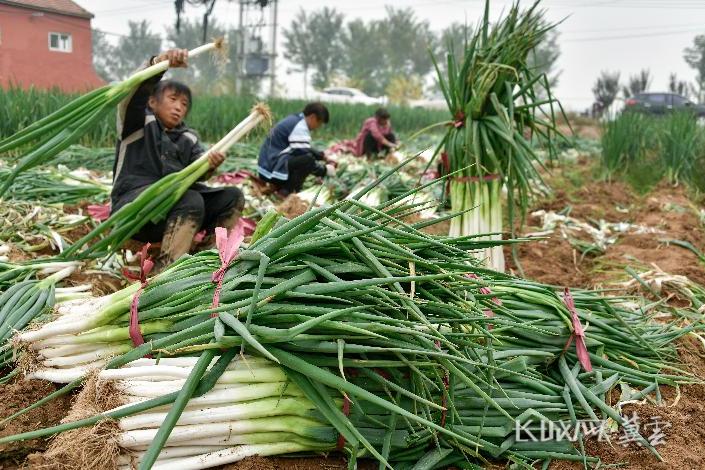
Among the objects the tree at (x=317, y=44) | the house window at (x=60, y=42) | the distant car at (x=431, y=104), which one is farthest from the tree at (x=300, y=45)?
the house window at (x=60, y=42)

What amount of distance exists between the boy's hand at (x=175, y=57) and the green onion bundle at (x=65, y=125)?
9 centimetres

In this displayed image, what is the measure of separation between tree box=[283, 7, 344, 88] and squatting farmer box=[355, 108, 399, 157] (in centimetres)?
5213

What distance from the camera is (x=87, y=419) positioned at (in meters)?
1.70

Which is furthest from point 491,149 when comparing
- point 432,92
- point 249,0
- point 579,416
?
point 432,92

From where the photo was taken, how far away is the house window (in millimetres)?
14791

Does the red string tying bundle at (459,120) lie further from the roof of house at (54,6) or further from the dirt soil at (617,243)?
the roof of house at (54,6)

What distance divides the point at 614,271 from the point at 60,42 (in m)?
15.5

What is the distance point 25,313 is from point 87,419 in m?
0.98

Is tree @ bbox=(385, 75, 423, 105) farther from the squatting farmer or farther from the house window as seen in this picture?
the squatting farmer

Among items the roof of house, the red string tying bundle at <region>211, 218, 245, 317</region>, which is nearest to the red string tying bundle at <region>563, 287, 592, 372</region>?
the red string tying bundle at <region>211, 218, 245, 317</region>

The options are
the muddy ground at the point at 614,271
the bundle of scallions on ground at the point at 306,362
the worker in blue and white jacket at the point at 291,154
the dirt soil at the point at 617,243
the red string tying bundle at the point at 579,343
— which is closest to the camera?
the bundle of scallions on ground at the point at 306,362

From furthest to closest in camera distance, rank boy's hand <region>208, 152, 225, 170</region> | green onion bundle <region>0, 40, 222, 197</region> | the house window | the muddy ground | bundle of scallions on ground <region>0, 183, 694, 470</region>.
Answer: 1. the house window
2. boy's hand <region>208, 152, 225, 170</region>
3. green onion bundle <region>0, 40, 222, 197</region>
4. the muddy ground
5. bundle of scallions on ground <region>0, 183, 694, 470</region>

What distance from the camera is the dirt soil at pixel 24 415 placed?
1922 mm

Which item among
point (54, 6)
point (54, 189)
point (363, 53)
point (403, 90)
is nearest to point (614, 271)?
point (54, 189)
